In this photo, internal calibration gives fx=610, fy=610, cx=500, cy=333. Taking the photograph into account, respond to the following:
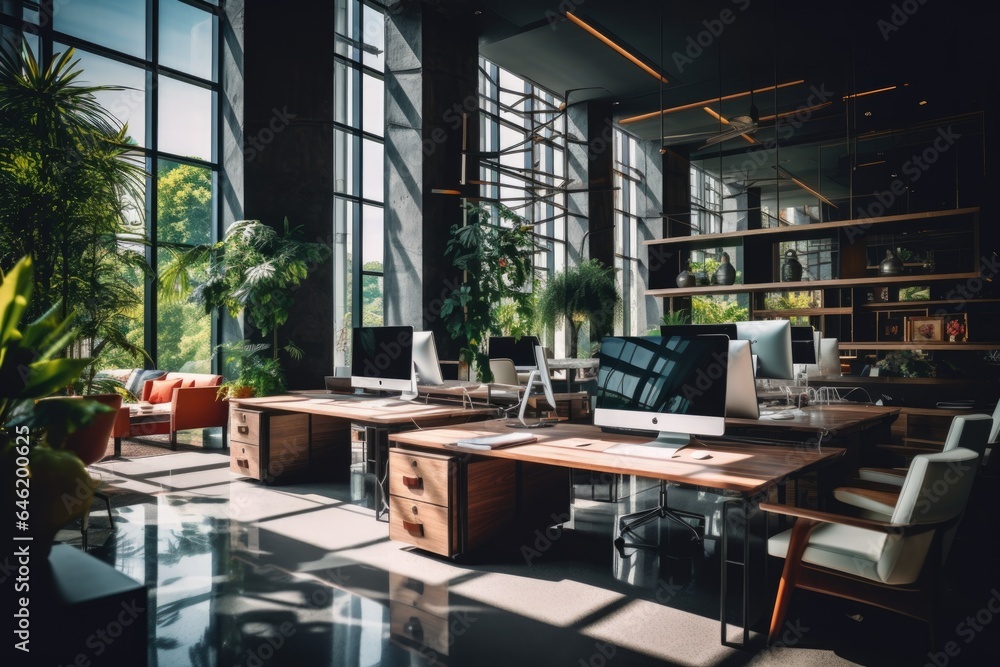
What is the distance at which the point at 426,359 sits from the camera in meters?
4.99

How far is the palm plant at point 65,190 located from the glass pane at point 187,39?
274 centimetres

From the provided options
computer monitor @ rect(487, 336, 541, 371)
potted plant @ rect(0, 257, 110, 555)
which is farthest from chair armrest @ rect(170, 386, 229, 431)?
potted plant @ rect(0, 257, 110, 555)

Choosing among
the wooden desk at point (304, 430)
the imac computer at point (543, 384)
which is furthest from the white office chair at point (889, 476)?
the wooden desk at point (304, 430)

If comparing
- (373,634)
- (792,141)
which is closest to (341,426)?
(373,634)

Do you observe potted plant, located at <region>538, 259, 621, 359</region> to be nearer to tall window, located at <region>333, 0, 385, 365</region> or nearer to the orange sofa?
tall window, located at <region>333, 0, 385, 365</region>

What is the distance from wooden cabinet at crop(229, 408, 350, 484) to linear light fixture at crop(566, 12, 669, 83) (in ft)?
18.2

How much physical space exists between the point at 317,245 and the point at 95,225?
2324 mm

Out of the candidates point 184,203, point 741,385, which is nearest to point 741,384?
point 741,385

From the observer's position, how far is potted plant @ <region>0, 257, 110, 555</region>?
43.7 inches

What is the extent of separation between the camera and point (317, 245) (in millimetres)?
6645

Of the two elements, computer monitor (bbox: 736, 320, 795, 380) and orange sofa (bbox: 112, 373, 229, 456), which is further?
orange sofa (bbox: 112, 373, 229, 456)

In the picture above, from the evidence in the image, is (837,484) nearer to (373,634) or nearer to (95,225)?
(373,634)

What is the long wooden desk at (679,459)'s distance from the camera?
2518 mm

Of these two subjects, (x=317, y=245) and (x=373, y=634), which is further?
Answer: (x=317, y=245)
